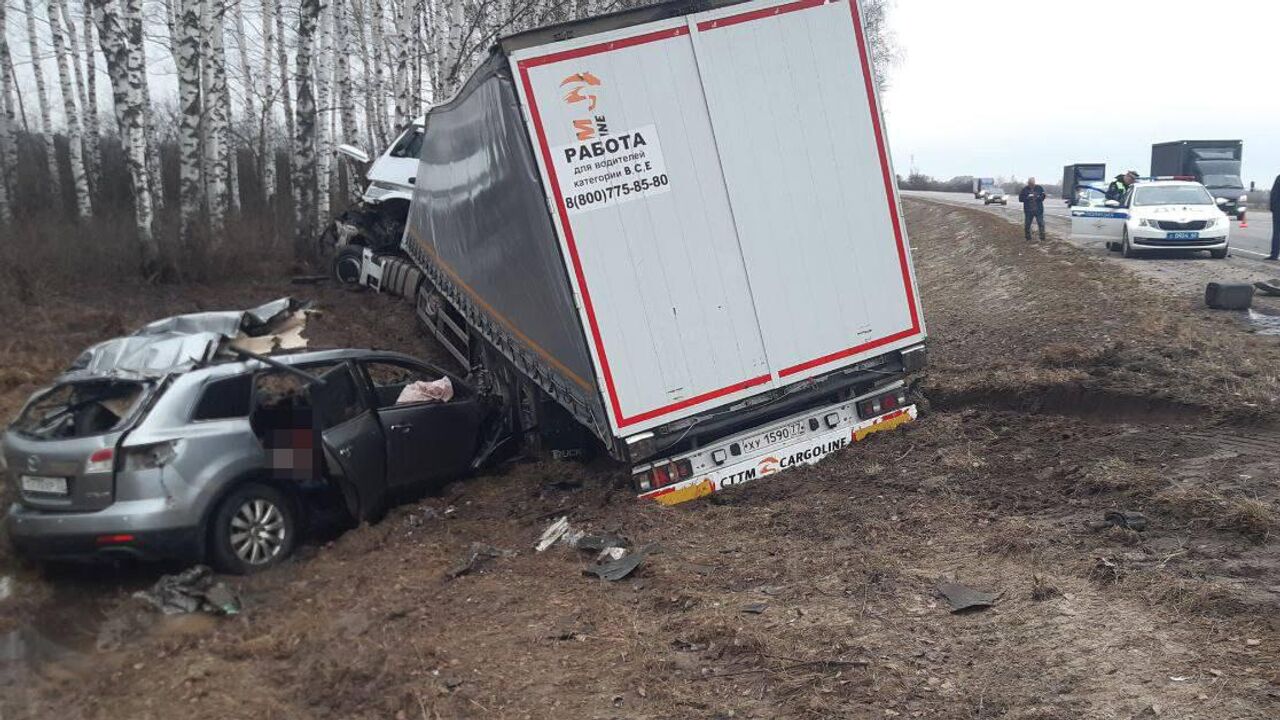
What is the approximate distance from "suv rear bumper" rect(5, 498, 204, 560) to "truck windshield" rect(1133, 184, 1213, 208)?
1772 centimetres

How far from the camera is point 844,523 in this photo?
21.6 feet

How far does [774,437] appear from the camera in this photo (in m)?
7.43

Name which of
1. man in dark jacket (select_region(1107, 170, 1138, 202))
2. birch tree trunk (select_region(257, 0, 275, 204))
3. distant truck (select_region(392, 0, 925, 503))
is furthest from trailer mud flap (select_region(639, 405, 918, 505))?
man in dark jacket (select_region(1107, 170, 1138, 202))

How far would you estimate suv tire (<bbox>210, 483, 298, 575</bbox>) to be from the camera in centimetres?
638

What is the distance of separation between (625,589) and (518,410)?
3710 mm

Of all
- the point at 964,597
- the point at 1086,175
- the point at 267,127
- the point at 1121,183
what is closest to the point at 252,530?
the point at 964,597

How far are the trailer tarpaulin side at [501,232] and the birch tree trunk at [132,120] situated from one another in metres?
4.99

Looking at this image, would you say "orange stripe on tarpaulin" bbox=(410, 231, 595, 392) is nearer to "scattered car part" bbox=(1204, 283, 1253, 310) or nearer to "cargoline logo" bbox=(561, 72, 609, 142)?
"cargoline logo" bbox=(561, 72, 609, 142)

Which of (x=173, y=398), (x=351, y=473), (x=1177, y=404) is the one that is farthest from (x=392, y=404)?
(x=1177, y=404)

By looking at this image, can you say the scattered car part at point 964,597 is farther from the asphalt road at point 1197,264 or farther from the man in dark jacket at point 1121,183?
the man in dark jacket at point 1121,183

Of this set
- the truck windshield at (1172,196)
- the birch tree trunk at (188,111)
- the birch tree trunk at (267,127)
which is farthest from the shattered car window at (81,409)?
the truck windshield at (1172,196)

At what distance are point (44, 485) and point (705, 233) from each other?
448cm

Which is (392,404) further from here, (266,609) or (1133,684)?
(1133,684)

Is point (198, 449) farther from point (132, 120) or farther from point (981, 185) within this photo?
point (981, 185)
